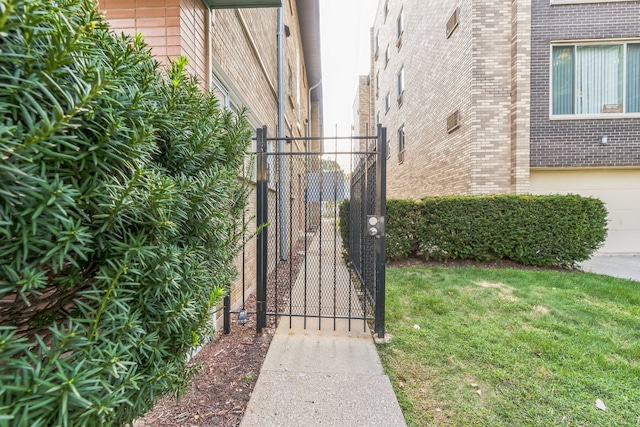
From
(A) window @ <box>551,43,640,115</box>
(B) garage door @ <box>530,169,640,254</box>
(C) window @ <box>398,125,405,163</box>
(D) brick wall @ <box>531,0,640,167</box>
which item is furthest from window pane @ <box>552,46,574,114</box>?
(C) window @ <box>398,125,405,163</box>

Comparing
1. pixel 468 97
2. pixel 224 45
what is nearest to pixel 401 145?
pixel 468 97

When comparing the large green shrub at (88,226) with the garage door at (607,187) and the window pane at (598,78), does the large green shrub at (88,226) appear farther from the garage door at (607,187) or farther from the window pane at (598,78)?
the window pane at (598,78)

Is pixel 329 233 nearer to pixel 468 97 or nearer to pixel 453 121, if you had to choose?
pixel 468 97

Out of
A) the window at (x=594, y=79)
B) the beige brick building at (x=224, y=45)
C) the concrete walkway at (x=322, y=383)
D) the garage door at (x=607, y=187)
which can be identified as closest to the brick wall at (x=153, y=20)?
the beige brick building at (x=224, y=45)

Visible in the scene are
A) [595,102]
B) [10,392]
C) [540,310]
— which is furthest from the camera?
[595,102]

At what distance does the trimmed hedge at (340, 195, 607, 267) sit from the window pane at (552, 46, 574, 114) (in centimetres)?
304

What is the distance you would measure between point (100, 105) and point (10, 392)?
0.78 meters

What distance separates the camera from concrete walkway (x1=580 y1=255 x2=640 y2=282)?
18.2ft

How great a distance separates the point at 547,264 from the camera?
229 inches

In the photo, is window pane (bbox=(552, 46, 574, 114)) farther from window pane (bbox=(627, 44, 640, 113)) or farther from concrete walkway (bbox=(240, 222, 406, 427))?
concrete walkway (bbox=(240, 222, 406, 427))

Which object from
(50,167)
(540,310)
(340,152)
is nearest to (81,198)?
(50,167)

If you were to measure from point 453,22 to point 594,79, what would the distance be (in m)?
3.86

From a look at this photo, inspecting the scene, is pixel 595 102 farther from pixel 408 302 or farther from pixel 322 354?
pixel 322 354

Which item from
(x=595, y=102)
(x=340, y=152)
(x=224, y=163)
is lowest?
(x=224, y=163)
